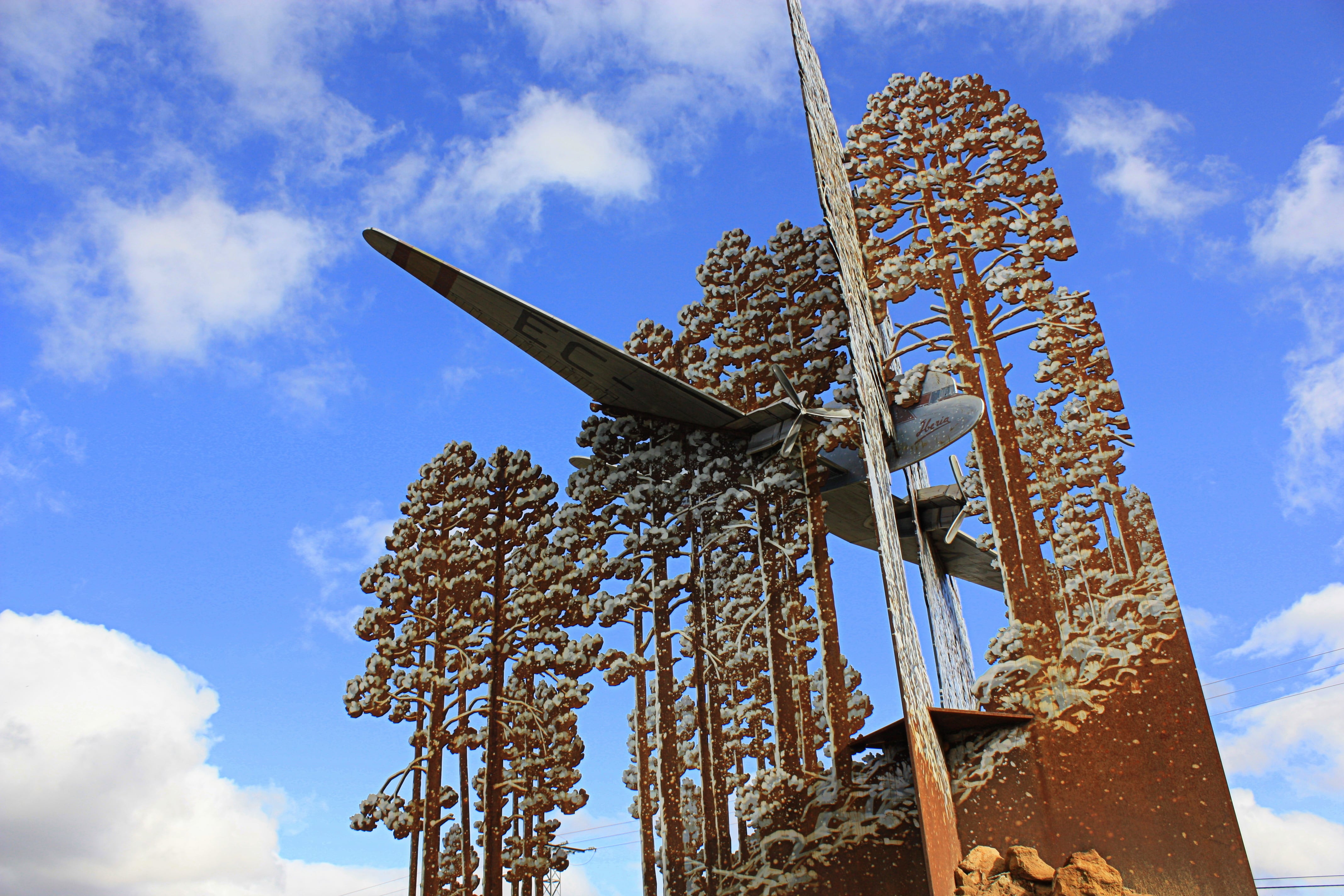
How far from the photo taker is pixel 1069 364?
5.50 metres

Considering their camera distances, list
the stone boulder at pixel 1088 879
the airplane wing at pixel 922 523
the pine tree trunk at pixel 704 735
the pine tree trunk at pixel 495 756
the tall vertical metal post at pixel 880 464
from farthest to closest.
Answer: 1. the pine tree trunk at pixel 495 756
2. the airplane wing at pixel 922 523
3. the pine tree trunk at pixel 704 735
4. the tall vertical metal post at pixel 880 464
5. the stone boulder at pixel 1088 879

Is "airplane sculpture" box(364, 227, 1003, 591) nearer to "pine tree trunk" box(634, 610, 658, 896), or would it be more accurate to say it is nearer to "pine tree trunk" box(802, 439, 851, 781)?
"pine tree trunk" box(802, 439, 851, 781)

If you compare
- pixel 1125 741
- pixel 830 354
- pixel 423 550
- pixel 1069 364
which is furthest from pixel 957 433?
pixel 423 550

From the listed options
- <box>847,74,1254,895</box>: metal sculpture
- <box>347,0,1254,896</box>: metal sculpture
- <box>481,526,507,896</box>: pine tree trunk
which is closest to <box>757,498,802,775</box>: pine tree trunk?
<box>347,0,1254,896</box>: metal sculpture

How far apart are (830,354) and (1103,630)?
279cm

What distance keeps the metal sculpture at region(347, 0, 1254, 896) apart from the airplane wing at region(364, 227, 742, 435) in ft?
0.08

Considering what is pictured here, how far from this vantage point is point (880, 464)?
5676mm

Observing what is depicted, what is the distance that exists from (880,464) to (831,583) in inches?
40.6

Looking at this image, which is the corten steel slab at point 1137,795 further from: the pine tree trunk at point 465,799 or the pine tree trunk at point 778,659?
the pine tree trunk at point 465,799

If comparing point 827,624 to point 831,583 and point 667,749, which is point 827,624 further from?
point 667,749

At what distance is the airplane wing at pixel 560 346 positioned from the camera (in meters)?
6.67

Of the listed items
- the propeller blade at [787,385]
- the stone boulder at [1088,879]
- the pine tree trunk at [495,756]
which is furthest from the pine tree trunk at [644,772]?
the stone boulder at [1088,879]

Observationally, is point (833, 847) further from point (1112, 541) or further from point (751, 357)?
point (751, 357)

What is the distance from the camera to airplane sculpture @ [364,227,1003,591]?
6.24m
